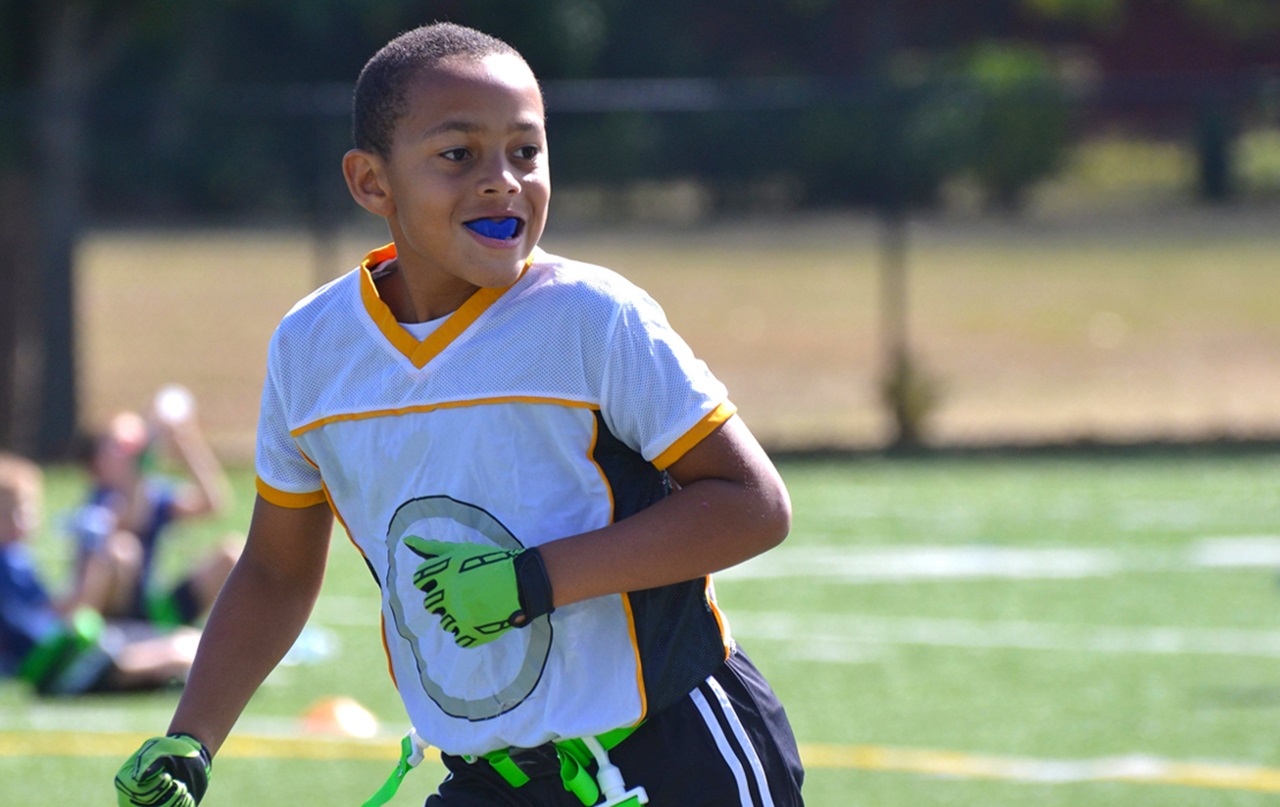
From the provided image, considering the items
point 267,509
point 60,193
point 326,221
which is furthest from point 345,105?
point 267,509

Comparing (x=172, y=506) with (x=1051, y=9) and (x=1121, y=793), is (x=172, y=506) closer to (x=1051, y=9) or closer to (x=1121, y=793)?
(x=1121, y=793)

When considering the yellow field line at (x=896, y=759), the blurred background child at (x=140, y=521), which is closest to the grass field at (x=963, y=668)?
the yellow field line at (x=896, y=759)

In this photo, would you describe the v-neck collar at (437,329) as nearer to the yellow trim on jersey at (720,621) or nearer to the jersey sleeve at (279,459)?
the jersey sleeve at (279,459)

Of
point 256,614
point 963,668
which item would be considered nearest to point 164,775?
point 256,614

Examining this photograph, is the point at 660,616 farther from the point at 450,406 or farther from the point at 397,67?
the point at 397,67

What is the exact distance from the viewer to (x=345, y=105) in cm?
1814

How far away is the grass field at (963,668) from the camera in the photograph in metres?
6.31

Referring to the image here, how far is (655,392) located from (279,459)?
26.2 inches

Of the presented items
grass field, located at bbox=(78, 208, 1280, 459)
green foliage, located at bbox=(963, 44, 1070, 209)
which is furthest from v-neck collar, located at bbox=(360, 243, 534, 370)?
green foliage, located at bbox=(963, 44, 1070, 209)

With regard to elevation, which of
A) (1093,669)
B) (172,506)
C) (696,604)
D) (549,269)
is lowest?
(1093,669)

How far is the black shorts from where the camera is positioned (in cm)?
282

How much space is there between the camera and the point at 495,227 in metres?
2.75

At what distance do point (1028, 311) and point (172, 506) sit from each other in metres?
17.5

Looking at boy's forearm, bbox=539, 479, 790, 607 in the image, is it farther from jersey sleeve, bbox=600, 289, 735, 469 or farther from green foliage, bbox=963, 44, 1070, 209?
green foliage, bbox=963, 44, 1070, 209
